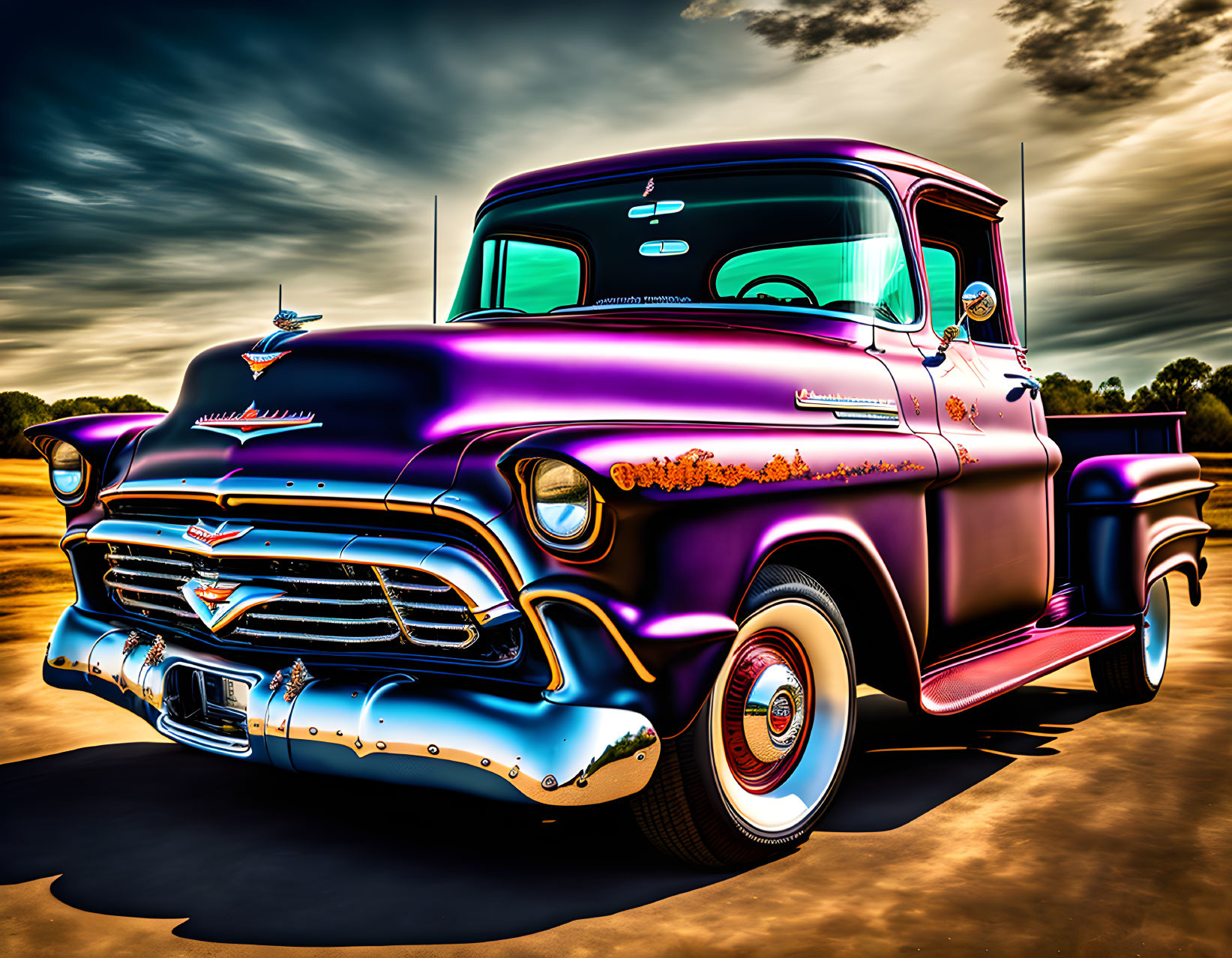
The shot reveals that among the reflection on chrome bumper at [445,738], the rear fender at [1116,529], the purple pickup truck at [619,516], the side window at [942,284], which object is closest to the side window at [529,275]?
the purple pickup truck at [619,516]

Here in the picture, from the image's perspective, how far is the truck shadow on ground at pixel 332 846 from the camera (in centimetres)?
264

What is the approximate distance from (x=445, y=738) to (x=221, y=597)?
0.76m

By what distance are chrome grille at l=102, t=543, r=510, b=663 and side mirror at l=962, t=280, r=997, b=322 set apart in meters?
2.24

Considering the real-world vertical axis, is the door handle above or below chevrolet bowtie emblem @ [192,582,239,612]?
above

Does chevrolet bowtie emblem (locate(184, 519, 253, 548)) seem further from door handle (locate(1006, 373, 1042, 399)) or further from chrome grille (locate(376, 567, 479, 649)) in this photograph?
door handle (locate(1006, 373, 1042, 399))

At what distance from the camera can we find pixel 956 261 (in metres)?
4.68

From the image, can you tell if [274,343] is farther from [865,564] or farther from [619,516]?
[865,564]

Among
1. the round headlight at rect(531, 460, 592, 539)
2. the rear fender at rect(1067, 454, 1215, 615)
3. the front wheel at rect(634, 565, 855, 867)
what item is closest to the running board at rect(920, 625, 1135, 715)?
the rear fender at rect(1067, 454, 1215, 615)

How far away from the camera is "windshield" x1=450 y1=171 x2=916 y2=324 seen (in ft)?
12.6

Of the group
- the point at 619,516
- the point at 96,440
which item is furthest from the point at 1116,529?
the point at 96,440

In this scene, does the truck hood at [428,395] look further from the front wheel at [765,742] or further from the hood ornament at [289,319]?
the front wheel at [765,742]

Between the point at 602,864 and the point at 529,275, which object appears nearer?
the point at 602,864

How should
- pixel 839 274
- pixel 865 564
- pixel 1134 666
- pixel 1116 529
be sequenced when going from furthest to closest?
pixel 1134 666, pixel 1116 529, pixel 839 274, pixel 865 564

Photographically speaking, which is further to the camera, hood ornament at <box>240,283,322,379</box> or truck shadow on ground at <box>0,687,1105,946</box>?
hood ornament at <box>240,283,322,379</box>
